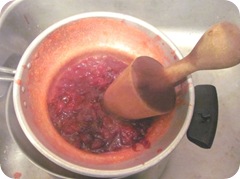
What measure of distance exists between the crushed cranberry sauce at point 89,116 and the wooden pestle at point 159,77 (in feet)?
A: 0.21

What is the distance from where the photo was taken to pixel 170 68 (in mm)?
626

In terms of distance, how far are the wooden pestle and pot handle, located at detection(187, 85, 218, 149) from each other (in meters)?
0.12

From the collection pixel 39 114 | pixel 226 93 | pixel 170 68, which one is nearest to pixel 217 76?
pixel 226 93

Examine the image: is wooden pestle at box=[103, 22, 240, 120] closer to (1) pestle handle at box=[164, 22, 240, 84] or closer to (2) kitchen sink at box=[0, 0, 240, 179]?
(1) pestle handle at box=[164, 22, 240, 84]

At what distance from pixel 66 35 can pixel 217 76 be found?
0.49 m

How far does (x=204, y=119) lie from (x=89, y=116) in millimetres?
261

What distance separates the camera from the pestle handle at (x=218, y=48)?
512 mm

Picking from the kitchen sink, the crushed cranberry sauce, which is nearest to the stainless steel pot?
the crushed cranberry sauce

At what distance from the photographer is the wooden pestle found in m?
0.53

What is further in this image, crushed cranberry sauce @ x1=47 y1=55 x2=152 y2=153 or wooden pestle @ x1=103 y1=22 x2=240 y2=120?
crushed cranberry sauce @ x1=47 y1=55 x2=152 y2=153

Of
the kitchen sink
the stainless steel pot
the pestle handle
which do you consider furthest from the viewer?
the kitchen sink

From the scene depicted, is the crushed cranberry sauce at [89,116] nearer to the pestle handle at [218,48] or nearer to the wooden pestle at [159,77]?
the wooden pestle at [159,77]

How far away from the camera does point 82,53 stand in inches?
34.4

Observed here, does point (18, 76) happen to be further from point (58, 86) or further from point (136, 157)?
point (136, 157)
